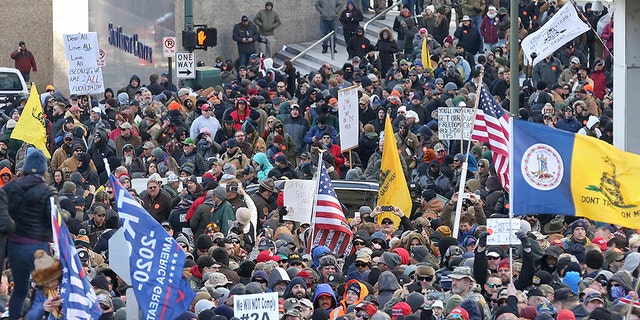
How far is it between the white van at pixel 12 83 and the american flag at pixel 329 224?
15.2 meters

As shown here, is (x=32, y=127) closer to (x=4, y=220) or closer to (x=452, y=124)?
(x=452, y=124)

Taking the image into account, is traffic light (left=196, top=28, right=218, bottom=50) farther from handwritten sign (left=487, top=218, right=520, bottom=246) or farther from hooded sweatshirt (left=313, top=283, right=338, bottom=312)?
handwritten sign (left=487, top=218, right=520, bottom=246)

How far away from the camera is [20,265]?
14414mm

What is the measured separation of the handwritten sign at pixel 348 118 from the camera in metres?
25.4

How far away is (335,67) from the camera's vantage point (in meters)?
37.5

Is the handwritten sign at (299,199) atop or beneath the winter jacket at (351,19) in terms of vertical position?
beneath

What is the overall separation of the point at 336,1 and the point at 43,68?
21.9 ft

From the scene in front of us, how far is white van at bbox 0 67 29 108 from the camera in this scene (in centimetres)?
3403

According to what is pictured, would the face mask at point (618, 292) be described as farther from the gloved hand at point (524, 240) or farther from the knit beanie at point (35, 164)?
the knit beanie at point (35, 164)

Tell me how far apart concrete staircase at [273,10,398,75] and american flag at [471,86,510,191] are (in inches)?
644

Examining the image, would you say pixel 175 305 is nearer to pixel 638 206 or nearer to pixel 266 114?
pixel 638 206

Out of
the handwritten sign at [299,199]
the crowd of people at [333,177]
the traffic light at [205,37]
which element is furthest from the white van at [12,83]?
the handwritten sign at [299,199]

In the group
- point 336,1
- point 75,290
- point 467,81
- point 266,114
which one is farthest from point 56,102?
point 75,290

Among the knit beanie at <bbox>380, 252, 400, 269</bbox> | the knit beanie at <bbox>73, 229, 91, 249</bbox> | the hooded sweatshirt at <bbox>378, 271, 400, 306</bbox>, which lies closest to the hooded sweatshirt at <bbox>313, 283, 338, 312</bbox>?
the hooded sweatshirt at <bbox>378, 271, 400, 306</bbox>
